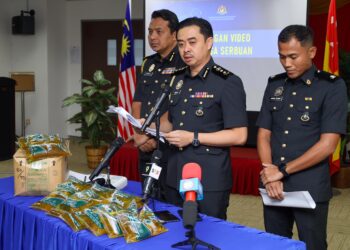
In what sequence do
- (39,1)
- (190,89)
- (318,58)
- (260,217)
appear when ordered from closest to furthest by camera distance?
1. (190,89)
2. (260,217)
3. (318,58)
4. (39,1)

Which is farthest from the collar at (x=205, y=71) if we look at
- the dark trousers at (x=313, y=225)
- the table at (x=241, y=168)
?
the table at (x=241, y=168)

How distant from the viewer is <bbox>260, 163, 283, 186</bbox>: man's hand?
6.13 feet

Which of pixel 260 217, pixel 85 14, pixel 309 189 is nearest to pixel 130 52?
pixel 260 217

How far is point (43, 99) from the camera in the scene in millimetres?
7328

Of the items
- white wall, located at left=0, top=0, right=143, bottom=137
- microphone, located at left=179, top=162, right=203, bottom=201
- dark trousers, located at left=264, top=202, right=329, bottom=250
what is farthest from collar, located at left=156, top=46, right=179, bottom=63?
white wall, located at left=0, top=0, right=143, bottom=137

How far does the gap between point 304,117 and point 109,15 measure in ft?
19.2

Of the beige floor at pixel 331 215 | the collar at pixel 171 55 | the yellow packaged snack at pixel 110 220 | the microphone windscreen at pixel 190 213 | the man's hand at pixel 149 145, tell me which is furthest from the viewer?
the beige floor at pixel 331 215

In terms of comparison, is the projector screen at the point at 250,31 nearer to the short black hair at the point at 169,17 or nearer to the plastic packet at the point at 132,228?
the short black hair at the point at 169,17

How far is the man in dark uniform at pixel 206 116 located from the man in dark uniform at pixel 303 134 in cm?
21

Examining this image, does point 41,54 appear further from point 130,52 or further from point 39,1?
point 130,52

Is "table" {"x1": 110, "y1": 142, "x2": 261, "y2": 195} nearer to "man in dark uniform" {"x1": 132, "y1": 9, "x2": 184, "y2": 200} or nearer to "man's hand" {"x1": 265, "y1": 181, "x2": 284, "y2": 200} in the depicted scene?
"man in dark uniform" {"x1": 132, "y1": 9, "x2": 184, "y2": 200}

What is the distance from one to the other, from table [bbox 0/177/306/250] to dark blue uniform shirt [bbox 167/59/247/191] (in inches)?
9.1

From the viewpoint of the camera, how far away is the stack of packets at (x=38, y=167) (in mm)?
1965

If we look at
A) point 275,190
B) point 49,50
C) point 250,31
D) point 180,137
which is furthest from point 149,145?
point 49,50
